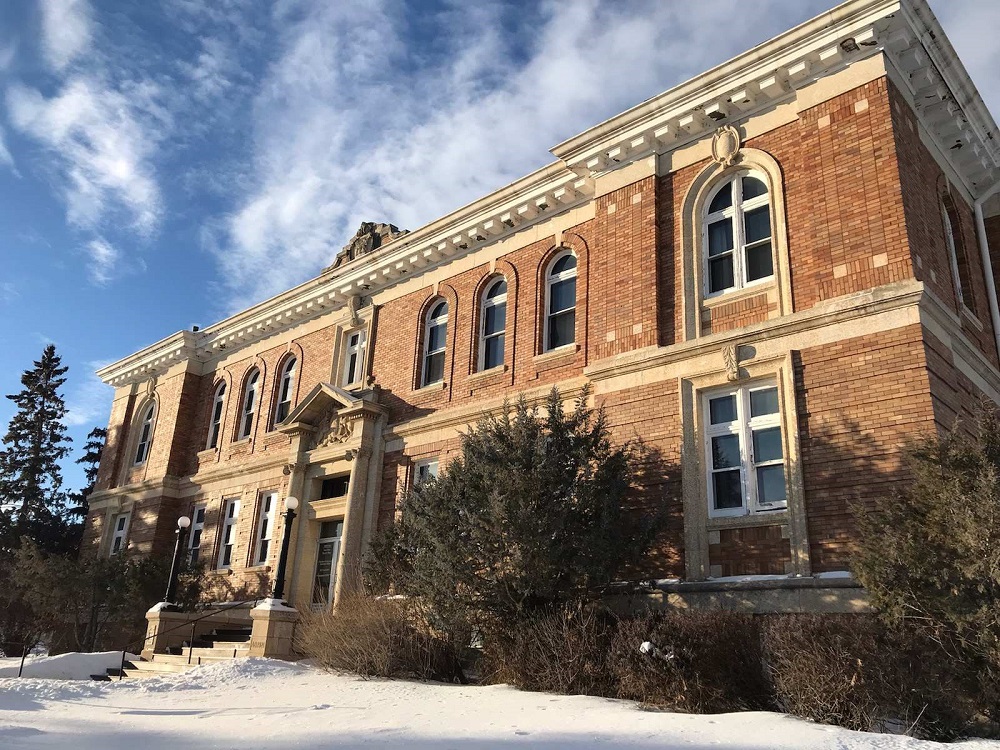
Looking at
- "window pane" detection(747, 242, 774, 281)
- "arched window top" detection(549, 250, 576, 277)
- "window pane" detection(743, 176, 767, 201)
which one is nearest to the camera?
"window pane" detection(747, 242, 774, 281)

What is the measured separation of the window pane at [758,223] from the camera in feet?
46.1

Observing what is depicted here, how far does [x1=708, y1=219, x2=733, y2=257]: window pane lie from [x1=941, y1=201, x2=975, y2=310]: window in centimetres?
375

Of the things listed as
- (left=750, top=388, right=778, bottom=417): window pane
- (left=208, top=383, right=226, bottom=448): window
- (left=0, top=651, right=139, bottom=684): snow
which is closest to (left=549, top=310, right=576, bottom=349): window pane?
(left=750, top=388, right=778, bottom=417): window pane

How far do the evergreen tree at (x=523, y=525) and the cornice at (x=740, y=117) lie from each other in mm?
5936

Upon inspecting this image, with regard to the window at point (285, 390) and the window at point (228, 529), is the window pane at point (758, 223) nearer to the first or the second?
the window at point (285, 390)

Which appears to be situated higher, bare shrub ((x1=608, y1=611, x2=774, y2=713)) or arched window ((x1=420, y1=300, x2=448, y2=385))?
arched window ((x1=420, y1=300, x2=448, y2=385))

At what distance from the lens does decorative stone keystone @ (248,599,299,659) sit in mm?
14953

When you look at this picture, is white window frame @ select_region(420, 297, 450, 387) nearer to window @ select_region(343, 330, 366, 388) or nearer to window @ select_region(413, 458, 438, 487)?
window @ select_region(413, 458, 438, 487)

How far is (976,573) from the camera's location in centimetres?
806

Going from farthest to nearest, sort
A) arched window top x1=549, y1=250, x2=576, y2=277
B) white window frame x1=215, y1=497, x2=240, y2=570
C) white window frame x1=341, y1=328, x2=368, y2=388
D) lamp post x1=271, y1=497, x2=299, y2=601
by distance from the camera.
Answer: white window frame x1=215, y1=497, x2=240, y2=570 < white window frame x1=341, y1=328, x2=368, y2=388 < arched window top x1=549, y1=250, x2=576, y2=277 < lamp post x1=271, y1=497, x2=299, y2=601

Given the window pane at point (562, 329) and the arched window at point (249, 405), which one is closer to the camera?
the window pane at point (562, 329)

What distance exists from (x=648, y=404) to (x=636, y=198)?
4202 mm

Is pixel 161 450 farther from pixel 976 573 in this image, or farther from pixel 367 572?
pixel 976 573

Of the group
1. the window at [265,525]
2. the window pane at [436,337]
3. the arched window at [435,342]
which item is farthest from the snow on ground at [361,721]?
the window pane at [436,337]
